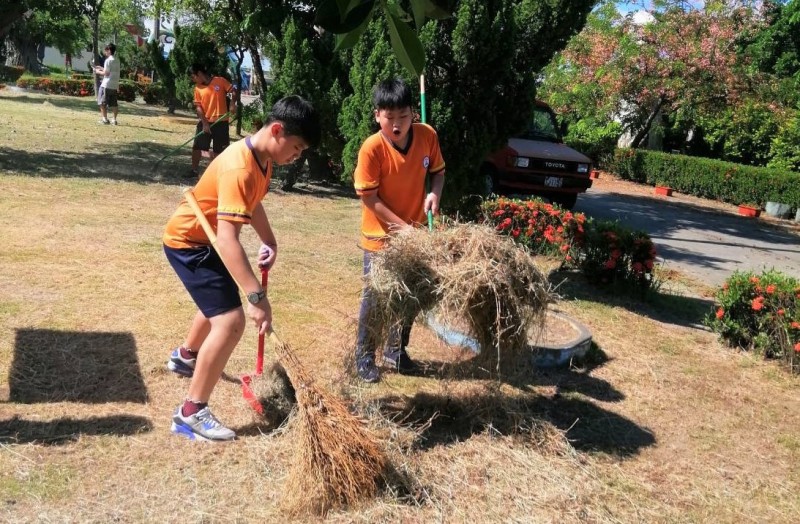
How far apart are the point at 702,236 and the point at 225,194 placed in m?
11.0

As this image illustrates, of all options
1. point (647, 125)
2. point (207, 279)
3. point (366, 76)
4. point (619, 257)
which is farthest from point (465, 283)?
point (647, 125)

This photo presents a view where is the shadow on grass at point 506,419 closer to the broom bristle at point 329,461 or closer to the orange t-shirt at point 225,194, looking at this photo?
the broom bristle at point 329,461

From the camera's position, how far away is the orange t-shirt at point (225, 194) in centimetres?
291

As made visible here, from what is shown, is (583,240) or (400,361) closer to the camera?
(400,361)

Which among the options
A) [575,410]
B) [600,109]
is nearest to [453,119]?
[575,410]

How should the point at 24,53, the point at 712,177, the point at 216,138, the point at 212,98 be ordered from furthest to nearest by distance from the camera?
1. the point at 24,53
2. the point at 712,177
3. the point at 216,138
4. the point at 212,98

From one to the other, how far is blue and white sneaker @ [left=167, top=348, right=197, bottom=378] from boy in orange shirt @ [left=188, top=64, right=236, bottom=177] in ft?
21.7

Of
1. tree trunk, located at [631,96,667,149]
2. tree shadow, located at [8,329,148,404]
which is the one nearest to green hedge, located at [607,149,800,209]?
tree trunk, located at [631,96,667,149]

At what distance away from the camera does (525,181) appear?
11586mm

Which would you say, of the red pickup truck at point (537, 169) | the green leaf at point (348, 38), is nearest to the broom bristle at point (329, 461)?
the green leaf at point (348, 38)

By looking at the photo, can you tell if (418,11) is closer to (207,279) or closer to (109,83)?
(207,279)

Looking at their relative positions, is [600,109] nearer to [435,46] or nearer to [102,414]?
[435,46]

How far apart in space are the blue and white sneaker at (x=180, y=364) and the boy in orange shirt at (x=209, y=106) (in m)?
6.62

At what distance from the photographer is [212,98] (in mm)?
10320
